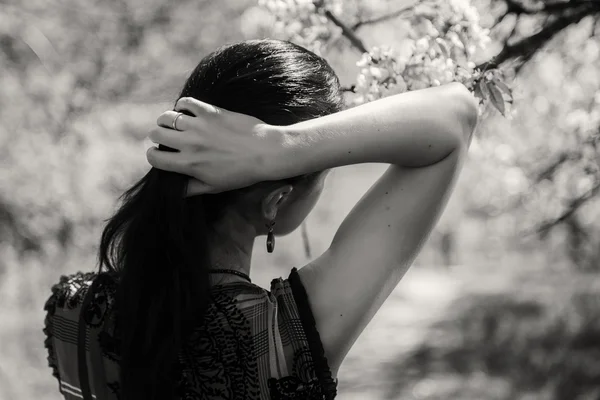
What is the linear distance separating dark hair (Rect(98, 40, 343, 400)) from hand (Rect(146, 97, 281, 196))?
5 cm

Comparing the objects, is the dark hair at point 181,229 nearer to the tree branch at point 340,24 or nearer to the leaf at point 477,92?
the leaf at point 477,92

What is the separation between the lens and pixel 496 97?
4.43 ft

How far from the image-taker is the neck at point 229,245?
3.84 ft

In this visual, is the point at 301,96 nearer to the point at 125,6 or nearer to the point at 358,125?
the point at 358,125

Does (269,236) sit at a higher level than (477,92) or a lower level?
lower

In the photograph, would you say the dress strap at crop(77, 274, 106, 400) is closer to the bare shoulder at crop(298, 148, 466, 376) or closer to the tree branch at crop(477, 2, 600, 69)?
the bare shoulder at crop(298, 148, 466, 376)

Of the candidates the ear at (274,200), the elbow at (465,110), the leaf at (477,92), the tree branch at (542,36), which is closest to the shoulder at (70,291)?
the ear at (274,200)

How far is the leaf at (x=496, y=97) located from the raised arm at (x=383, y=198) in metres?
0.21

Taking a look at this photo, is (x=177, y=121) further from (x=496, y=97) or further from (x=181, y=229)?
(x=496, y=97)

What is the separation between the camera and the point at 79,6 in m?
5.37

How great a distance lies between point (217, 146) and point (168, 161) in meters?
0.08

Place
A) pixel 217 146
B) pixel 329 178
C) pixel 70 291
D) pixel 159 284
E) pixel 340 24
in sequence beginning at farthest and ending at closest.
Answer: pixel 329 178 → pixel 340 24 → pixel 70 291 → pixel 159 284 → pixel 217 146

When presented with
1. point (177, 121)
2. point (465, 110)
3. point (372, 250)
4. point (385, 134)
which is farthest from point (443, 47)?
point (177, 121)

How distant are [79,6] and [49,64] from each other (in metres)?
0.75
